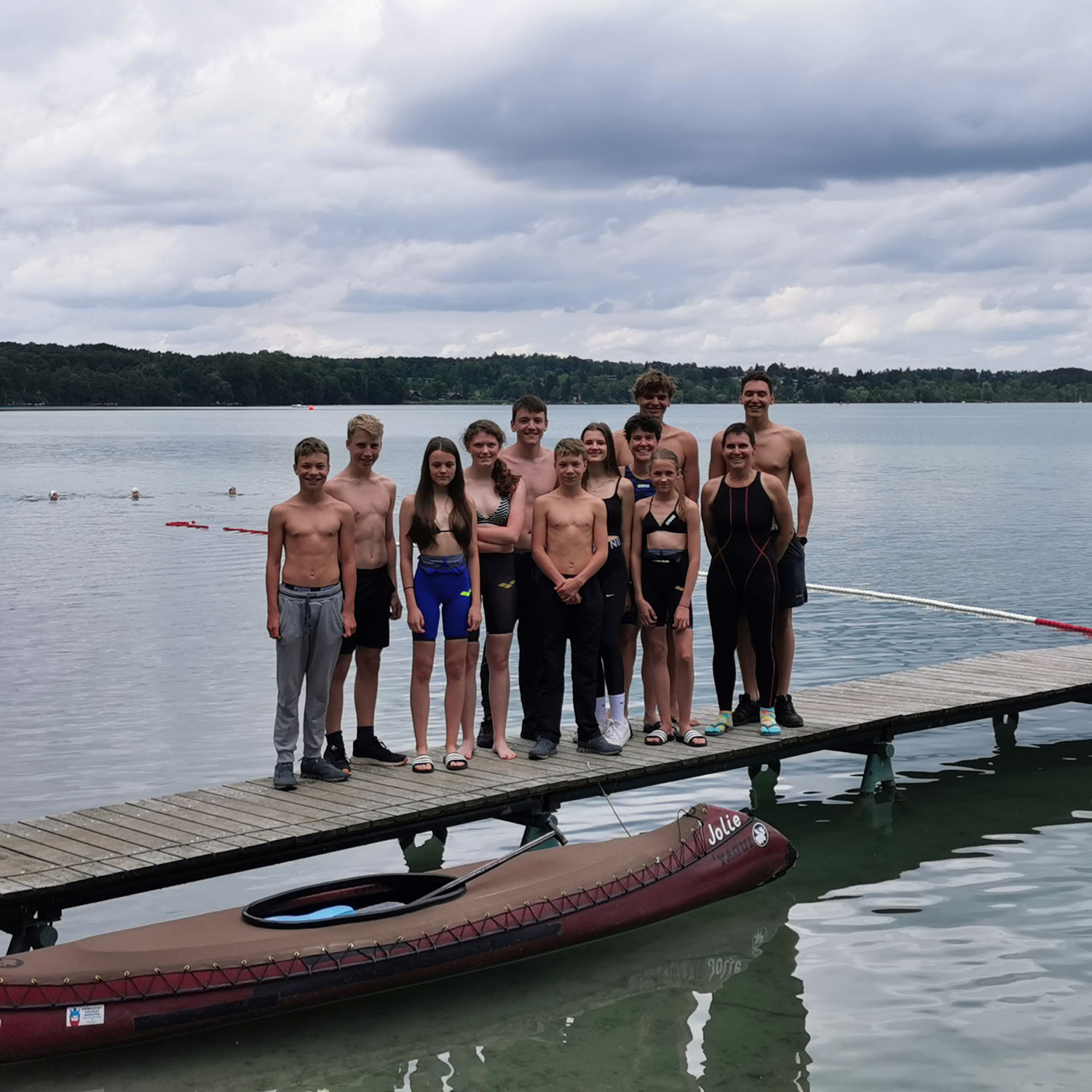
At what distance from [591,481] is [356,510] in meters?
1.55

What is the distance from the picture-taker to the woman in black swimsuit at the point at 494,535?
8.62 metres

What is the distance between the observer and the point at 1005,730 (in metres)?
12.4

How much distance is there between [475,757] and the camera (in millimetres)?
8984

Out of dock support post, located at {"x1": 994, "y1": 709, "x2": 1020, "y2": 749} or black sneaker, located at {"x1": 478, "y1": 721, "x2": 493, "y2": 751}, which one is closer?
black sneaker, located at {"x1": 478, "y1": 721, "x2": 493, "y2": 751}

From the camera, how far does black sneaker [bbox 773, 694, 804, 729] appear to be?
9.83 meters

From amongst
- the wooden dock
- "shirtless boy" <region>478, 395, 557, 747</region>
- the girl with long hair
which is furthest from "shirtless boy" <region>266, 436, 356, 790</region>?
"shirtless boy" <region>478, 395, 557, 747</region>

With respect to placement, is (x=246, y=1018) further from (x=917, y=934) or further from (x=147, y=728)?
(x=147, y=728)

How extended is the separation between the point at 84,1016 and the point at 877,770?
6.40 m

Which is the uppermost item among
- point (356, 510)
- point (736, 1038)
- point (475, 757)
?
point (356, 510)

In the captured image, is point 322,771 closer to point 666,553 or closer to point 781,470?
point 666,553

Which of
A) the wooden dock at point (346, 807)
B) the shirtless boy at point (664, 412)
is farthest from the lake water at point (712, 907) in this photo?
the shirtless boy at point (664, 412)

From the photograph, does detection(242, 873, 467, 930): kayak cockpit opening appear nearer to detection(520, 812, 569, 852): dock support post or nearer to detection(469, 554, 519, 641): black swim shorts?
detection(520, 812, 569, 852): dock support post

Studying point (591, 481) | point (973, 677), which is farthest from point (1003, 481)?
point (591, 481)

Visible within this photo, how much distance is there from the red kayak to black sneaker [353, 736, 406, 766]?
1522mm
